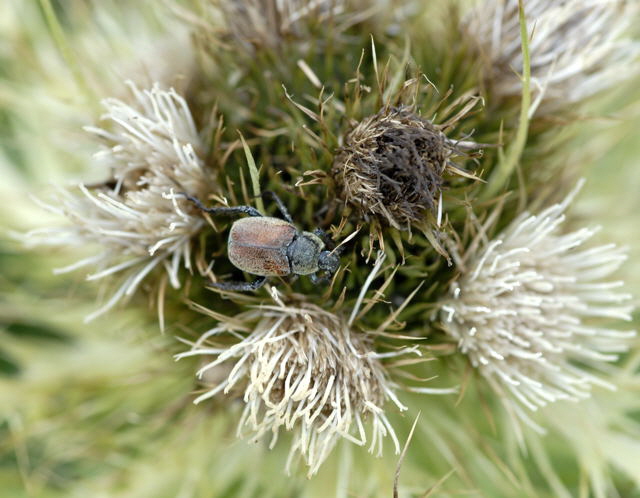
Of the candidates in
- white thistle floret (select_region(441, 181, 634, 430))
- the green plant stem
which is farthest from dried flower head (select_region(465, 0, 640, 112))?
white thistle floret (select_region(441, 181, 634, 430))

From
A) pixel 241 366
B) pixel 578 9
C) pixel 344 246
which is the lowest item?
pixel 241 366

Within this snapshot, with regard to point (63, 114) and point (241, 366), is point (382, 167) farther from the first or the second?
point (63, 114)

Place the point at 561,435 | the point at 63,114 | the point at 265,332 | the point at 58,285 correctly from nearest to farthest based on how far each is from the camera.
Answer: the point at 265,332
the point at 561,435
the point at 63,114
the point at 58,285

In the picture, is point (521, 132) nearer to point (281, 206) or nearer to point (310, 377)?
point (281, 206)

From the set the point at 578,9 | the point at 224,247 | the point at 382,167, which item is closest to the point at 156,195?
the point at 224,247

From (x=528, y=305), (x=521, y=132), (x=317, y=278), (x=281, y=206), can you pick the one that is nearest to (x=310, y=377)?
(x=317, y=278)

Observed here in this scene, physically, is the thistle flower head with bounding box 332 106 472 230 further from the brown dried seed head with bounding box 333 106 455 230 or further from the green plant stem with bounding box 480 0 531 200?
the green plant stem with bounding box 480 0 531 200
